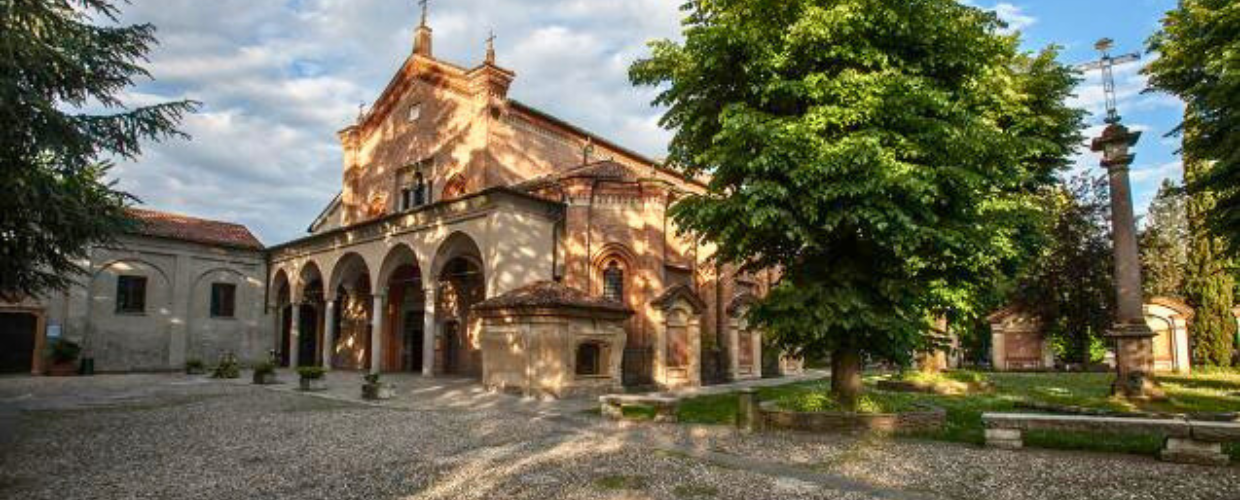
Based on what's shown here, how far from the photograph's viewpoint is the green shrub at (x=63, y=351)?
84.7 feet

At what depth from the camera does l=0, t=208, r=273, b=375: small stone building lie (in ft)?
86.3

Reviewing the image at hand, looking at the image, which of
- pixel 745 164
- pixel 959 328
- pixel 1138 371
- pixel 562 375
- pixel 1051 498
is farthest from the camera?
pixel 562 375

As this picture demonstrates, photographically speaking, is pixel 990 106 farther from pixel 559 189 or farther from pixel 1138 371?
pixel 559 189

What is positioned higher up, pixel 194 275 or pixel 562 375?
pixel 194 275

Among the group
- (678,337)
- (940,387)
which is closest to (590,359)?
(678,337)

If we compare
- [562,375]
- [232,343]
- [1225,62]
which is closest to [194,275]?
[232,343]

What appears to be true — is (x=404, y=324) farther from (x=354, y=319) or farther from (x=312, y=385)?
(x=312, y=385)

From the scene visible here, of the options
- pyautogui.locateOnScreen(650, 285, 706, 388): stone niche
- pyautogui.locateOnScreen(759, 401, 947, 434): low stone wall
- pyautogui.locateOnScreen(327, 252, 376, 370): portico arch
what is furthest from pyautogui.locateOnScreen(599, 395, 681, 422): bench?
pyautogui.locateOnScreen(327, 252, 376, 370): portico arch

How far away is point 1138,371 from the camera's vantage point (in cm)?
1474

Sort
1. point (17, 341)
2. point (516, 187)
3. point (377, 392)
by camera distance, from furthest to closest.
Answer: point (17, 341) → point (516, 187) → point (377, 392)

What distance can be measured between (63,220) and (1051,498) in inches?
536

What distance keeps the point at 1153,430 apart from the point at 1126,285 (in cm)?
848

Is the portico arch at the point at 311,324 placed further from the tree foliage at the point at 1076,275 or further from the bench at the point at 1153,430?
the tree foliage at the point at 1076,275

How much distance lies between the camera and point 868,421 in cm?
1105
